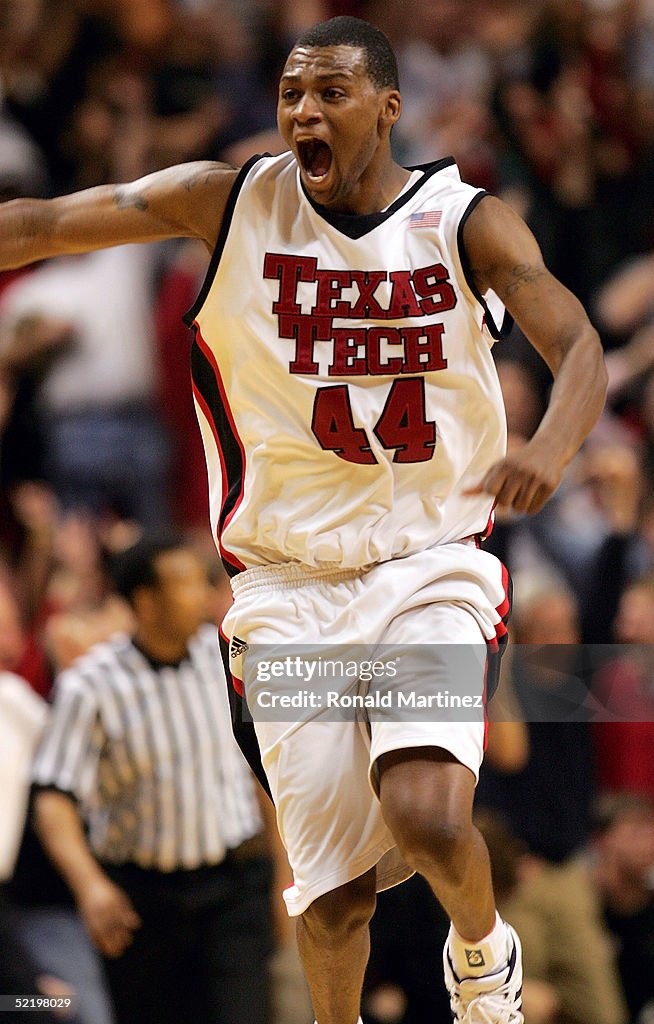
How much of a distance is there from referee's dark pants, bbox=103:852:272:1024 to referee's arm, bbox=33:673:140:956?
0.08 m

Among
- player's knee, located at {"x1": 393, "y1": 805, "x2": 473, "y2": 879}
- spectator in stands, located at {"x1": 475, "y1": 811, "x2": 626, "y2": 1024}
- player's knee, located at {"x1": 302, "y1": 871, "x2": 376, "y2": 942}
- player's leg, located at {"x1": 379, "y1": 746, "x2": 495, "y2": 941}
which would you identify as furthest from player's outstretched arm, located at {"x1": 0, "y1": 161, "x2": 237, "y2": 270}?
spectator in stands, located at {"x1": 475, "y1": 811, "x2": 626, "y2": 1024}

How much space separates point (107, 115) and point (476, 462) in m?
4.59

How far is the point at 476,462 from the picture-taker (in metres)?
3.95

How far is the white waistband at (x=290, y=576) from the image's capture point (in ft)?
12.8

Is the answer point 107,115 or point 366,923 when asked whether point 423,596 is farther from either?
point 107,115

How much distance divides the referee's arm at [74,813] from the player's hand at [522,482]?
3212mm

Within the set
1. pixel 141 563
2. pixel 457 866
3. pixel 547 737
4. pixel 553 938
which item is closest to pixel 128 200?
pixel 457 866

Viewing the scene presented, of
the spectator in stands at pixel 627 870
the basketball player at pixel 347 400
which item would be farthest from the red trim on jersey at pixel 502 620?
the spectator in stands at pixel 627 870

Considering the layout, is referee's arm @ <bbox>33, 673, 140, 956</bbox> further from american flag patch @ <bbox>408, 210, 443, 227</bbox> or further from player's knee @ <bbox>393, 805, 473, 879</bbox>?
american flag patch @ <bbox>408, 210, 443, 227</bbox>

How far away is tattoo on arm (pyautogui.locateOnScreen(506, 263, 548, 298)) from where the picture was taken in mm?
3686

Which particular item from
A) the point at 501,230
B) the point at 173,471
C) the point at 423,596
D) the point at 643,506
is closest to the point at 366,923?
the point at 423,596

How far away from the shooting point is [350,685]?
380cm

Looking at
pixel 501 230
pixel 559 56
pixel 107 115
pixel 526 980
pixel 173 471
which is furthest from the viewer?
pixel 559 56

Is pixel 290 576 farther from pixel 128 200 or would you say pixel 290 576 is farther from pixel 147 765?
pixel 147 765
